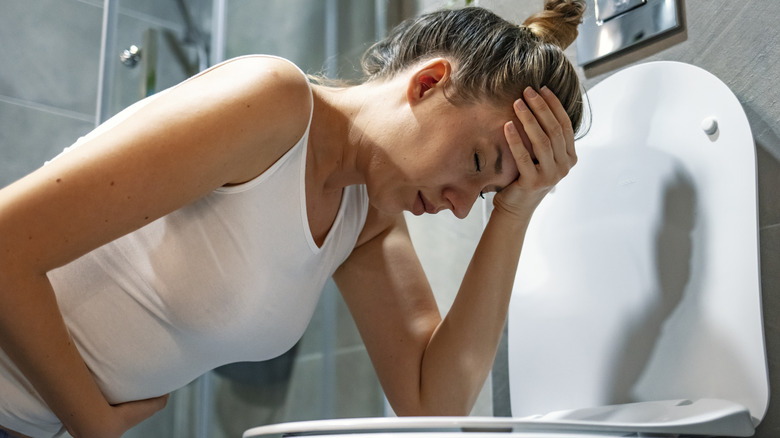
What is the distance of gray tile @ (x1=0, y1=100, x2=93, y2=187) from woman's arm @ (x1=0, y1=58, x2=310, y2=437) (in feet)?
3.16

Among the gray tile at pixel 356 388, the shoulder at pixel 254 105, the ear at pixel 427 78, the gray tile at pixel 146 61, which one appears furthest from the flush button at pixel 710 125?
the gray tile at pixel 146 61

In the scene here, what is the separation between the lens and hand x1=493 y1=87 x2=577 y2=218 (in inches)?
29.1

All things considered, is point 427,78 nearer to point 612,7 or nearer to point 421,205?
point 421,205

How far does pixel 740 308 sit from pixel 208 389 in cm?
93

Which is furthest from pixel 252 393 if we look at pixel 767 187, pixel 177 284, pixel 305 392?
pixel 767 187

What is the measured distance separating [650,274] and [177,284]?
0.58 metres

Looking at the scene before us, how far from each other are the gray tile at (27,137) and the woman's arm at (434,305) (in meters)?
0.91

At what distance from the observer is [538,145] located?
2.50ft

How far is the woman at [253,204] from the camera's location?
0.58m

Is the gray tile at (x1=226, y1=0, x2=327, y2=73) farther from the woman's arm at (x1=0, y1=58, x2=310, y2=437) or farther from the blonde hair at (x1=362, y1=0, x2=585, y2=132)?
the woman's arm at (x1=0, y1=58, x2=310, y2=437)

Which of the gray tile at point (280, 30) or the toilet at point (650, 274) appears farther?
the gray tile at point (280, 30)

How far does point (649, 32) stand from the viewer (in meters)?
0.95

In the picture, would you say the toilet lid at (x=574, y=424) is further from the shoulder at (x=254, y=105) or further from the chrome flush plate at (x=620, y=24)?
the chrome flush plate at (x=620, y=24)

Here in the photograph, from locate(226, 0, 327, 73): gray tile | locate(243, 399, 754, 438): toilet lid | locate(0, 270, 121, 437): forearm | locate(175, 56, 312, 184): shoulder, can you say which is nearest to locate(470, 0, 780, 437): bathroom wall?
locate(243, 399, 754, 438): toilet lid
